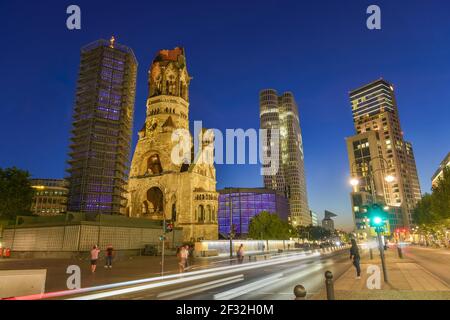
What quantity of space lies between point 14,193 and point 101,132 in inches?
1319

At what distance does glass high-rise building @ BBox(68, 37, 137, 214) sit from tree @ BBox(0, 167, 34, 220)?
23.9 m

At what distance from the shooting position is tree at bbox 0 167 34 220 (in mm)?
48969

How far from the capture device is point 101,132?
267 feet

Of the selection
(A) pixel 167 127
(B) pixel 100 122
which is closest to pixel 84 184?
(B) pixel 100 122

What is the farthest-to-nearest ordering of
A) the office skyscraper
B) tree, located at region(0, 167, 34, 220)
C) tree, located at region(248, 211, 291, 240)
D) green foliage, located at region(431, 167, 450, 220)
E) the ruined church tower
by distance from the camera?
the office skyscraper
tree, located at region(248, 211, 291, 240)
the ruined church tower
tree, located at region(0, 167, 34, 220)
green foliage, located at region(431, 167, 450, 220)

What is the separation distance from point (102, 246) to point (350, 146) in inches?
6647

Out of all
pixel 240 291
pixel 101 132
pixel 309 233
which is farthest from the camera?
pixel 309 233

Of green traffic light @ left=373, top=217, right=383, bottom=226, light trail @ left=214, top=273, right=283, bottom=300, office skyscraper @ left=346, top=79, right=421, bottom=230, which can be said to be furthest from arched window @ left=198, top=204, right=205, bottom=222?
office skyscraper @ left=346, top=79, right=421, bottom=230

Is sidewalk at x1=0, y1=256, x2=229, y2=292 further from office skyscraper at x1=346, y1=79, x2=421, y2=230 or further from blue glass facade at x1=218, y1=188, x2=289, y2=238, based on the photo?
office skyscraper at x1=346, y1=79, x2=421, y2=230

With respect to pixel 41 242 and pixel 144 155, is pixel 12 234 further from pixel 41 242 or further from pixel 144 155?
pixel 144 155

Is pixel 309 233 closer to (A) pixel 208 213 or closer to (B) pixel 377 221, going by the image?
(A) pixel 208 213

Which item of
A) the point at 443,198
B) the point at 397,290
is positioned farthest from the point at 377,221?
the point at 443,198

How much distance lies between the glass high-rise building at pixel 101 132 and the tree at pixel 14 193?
2392 centimetres
